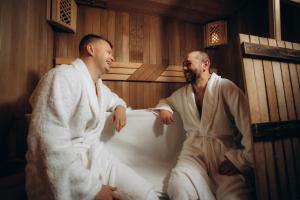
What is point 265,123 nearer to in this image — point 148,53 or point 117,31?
point 148,53

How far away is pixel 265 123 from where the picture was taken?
129 cm

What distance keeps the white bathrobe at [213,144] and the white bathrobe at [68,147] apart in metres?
0.30

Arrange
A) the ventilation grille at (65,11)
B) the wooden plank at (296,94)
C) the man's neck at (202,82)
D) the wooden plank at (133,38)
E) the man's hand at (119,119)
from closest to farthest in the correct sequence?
the wooden plank at (296,94), the man's hand at (119,119), the man's neck at (202,82), the ventilation grille at (65,11), the wooden plank at (133,38)

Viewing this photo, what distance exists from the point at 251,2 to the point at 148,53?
4.75 ft

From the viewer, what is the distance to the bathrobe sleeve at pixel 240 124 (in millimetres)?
1320

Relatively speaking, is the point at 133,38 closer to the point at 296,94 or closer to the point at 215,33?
the point at 215,33

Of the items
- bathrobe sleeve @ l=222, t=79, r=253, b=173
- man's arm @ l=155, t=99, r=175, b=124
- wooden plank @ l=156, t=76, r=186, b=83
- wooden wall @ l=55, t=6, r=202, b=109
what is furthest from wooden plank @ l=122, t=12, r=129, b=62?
bathrobe sleeve @ l=222, t=79, r=253, b=173

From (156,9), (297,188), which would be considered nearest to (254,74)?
(297,188)

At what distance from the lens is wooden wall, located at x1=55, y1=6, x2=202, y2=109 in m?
2.28

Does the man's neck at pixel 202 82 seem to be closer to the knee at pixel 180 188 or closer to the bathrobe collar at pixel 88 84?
the knee at pixel 180 188

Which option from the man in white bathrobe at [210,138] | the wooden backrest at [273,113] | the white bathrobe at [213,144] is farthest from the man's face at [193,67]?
the wooden backrest at [273,113]

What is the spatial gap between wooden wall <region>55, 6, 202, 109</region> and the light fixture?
0.12m

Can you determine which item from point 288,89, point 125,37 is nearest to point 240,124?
point 288,89

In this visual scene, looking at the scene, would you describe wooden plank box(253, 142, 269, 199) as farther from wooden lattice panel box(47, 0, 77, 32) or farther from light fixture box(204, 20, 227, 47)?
wooden lattice panel box(47, 0, 77, 32)
